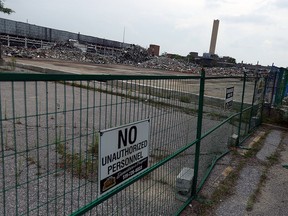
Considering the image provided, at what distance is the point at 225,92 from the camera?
5.62 metres

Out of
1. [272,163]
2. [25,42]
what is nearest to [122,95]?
[272,163]

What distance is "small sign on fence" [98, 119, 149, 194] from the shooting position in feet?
7.27

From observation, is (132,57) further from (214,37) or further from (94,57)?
(214,37)

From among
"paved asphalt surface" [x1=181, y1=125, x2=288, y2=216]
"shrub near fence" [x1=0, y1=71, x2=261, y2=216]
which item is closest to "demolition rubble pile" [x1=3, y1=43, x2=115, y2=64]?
"paved asphalt surface" [x1=181, y1=125, x2=288, y2=216]

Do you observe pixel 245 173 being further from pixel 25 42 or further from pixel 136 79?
pixel 25 42

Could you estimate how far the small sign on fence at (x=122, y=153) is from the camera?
221 cm

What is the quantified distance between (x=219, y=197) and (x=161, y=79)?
2523 millimetres

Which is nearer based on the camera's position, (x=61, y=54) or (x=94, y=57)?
(x=61, y=54)

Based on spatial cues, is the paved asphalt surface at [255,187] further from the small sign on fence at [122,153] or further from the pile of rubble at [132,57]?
the pile of rubble at [132,57]

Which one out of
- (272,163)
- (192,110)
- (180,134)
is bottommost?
(272,163)

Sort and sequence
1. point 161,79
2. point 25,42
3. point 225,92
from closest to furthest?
point 161,79 < point 225,92 < point 25,42

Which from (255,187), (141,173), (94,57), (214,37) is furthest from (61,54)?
(214,37)

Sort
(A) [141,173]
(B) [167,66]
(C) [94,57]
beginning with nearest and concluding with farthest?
(A) [141,173] → (C) [94,57] → (B) [167,66]

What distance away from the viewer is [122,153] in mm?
2434
